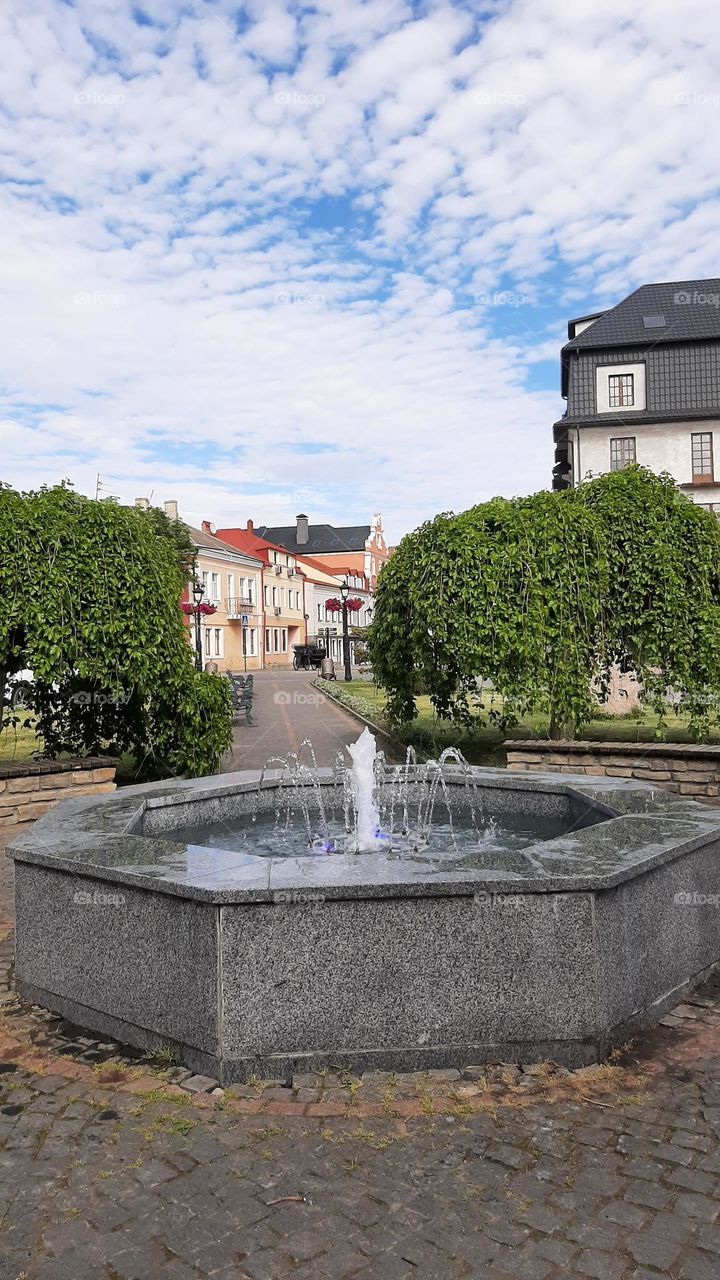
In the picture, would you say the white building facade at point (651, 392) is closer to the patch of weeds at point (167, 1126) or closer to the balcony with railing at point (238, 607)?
the balcony with railing at point (238, 607)

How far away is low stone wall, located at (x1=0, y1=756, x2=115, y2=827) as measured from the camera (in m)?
9.51

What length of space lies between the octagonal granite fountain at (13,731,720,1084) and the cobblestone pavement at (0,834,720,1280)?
16cm

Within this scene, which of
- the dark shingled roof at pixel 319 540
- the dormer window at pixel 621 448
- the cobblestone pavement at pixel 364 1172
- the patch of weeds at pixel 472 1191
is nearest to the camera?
the cobblestone pavement at pixel 364 1172

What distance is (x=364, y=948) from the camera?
4031mm

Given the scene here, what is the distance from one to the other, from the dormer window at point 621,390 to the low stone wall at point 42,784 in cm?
2997

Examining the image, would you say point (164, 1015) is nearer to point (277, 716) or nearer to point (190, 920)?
point (190, 920)

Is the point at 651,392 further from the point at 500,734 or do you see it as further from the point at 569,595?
the point at 569,595

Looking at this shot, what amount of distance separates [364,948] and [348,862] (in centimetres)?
62

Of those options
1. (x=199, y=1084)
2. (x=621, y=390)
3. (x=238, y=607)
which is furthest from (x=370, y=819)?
(x=238, y=607)

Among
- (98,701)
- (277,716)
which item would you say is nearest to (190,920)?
(98,701)

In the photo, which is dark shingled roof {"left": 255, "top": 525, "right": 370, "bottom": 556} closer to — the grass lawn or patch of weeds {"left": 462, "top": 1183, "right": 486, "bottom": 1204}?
the grass lawn

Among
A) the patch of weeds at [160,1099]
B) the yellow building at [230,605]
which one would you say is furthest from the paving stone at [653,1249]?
the yellow building at [230,605]

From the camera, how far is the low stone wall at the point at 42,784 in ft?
31.2

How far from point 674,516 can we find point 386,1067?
9.39 m
